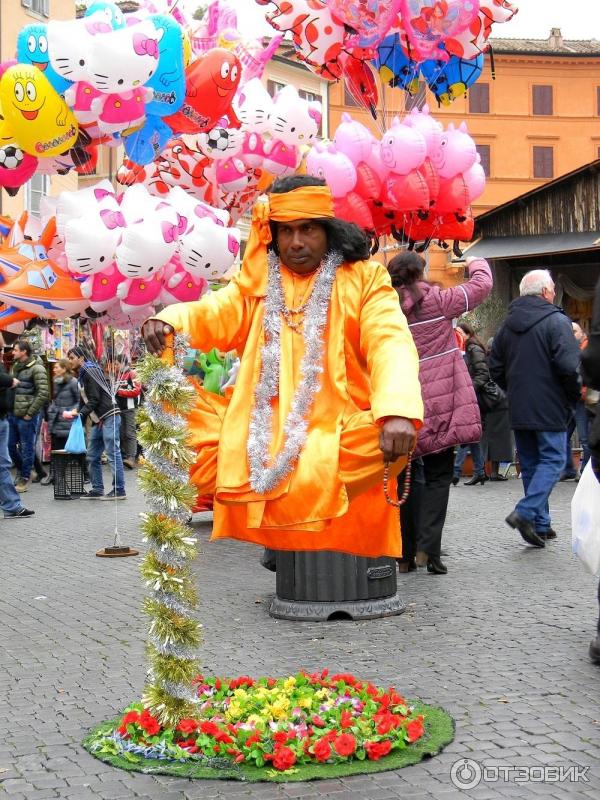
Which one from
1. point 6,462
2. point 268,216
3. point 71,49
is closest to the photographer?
point 268,216

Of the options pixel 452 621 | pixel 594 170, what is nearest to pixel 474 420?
pixel 452 621

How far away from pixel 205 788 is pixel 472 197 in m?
6.06

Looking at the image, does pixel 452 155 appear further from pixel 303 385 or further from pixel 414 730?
pixel 414 730

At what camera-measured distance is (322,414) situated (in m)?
4.68

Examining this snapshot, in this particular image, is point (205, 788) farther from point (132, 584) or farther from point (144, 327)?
point (132, 584)

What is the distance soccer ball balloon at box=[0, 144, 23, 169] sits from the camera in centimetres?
840

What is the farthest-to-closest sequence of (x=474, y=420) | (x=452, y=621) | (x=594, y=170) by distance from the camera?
(x=594, y=170) → (x=474, y=420) → (x=452, y=621)

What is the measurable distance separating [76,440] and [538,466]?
286 inches

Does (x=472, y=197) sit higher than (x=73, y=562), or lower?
higher

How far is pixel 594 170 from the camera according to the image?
22.3m

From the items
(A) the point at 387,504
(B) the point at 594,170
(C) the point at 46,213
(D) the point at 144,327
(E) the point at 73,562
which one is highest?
(B) the point at 594,170

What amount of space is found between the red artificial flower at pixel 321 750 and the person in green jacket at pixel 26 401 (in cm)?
1187

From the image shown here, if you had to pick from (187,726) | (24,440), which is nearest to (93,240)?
(187,726)

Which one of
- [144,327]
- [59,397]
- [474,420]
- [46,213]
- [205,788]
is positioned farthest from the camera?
[59,397]
